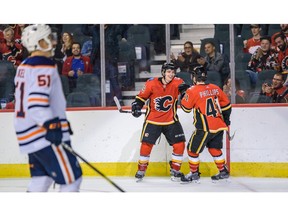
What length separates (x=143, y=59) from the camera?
20.8 feet

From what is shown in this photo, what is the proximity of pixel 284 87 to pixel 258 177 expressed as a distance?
0.81 meters

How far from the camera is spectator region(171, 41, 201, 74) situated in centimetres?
630

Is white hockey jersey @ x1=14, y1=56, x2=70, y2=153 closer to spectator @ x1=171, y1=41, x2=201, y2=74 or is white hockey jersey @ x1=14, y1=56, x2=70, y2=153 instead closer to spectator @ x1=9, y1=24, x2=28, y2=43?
spectator @ x1=9, y1=24, x2=28, y2=43

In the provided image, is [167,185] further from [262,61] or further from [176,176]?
[262,61]

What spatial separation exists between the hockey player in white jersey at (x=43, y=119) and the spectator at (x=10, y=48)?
246cm

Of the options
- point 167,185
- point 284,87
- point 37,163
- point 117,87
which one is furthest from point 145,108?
point 37,163

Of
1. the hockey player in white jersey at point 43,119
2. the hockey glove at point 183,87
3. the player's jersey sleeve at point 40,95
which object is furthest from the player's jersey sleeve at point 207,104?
the player's jersey sleeve at point 40,95

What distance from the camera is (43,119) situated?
Answer: 141 inches

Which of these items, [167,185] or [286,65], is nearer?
[167,185]

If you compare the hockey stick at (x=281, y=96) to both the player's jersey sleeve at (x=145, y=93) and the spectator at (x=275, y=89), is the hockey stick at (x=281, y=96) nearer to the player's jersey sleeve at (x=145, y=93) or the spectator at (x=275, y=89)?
the spectator at (x=275, y=89)

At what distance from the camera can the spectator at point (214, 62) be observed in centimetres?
627

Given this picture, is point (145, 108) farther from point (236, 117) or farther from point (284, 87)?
point (284, 87)

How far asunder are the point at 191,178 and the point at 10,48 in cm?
182

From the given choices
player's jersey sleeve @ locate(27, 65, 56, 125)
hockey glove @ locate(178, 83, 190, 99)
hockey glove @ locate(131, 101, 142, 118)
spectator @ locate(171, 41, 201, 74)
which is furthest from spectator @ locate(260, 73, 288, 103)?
player's jersey sleeve @ locate(27, 65, 56, 125)
